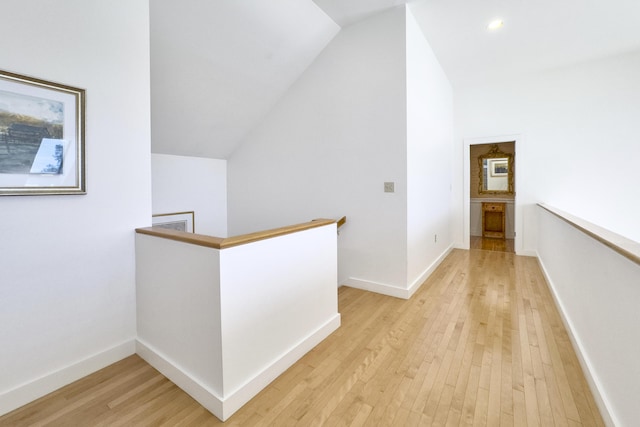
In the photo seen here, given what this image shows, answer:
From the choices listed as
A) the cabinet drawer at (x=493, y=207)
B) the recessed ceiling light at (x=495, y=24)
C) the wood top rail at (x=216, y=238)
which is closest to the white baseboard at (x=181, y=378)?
the wood top rail at (x=216, y=238)

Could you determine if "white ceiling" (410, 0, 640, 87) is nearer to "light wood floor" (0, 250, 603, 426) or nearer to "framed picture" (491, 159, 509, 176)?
"framed picture" (491, 159, 509, 176)

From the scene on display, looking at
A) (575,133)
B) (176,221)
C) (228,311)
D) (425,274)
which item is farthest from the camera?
(575,133)

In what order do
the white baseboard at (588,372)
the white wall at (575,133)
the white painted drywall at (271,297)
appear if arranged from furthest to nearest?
the white wall at (575,133) < the white painted drywall at (271,297) < the white baseboard at (588,372)

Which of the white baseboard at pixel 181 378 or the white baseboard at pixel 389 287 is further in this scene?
the white baseboard at pixel 389 287

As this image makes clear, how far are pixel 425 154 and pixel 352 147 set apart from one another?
960mm

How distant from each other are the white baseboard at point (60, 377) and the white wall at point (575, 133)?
209 inches

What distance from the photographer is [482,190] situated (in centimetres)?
618

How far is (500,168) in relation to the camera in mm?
5957

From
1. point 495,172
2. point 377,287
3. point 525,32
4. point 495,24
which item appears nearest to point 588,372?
point 377,287

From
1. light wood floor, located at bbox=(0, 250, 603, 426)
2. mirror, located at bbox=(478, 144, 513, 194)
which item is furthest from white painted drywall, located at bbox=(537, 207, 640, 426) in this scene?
mirror, located at bbox=(478, 144, 513, 194)

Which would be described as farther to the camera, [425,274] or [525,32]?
[425,274]

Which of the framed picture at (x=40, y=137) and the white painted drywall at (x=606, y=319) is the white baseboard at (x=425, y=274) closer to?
the white painted drywall at (x=606, y=319)

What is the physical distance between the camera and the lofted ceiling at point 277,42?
2615 mm

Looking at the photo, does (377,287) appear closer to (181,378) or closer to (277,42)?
(181,378)
